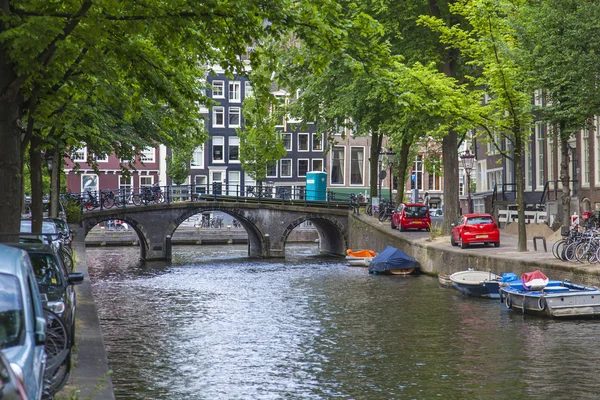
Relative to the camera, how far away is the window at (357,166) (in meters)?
73.6

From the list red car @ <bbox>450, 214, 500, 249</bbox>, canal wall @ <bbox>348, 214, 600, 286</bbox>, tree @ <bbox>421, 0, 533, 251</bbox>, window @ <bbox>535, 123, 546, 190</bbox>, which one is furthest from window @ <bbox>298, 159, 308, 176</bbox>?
tree @ <bbox>421, 0, 533, 251</bbox>

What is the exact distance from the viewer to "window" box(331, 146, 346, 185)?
73.2 metres

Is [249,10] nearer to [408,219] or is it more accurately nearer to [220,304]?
[220,304]

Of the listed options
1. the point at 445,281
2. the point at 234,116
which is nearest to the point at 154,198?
the point at 234,116

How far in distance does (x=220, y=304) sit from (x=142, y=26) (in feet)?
50.9

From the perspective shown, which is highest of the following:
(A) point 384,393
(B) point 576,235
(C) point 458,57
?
(C) point 458,57

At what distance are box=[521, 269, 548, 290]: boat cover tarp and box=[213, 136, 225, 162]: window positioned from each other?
53861 mm

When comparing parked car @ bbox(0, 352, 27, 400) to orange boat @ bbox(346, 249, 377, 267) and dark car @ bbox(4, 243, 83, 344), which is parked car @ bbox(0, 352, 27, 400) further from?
orange boat @ bbox(346, 249, 377, 267)

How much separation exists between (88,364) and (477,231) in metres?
24.0

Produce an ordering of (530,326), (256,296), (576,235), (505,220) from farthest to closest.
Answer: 1. (505,220)
2. (256,296)
3. (576,235)
4. (530,326)

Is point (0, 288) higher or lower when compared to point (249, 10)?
lower

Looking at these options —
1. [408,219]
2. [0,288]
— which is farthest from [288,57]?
[0,288]

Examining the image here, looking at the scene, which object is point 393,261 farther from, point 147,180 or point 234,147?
point 147,180

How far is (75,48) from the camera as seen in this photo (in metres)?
12.4
